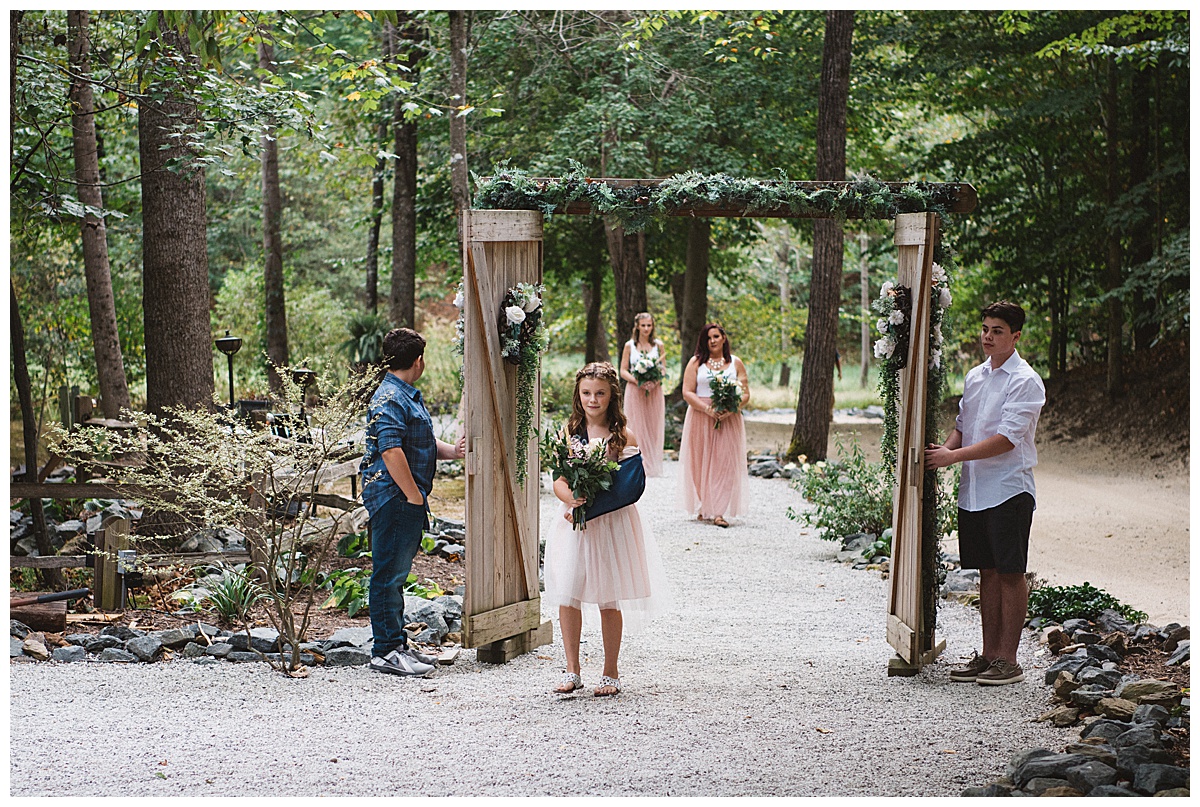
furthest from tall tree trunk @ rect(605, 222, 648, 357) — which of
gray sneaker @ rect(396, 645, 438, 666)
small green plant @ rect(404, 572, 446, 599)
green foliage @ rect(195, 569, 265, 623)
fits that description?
gray sneaker @ rect(396, 645, 438, 666)

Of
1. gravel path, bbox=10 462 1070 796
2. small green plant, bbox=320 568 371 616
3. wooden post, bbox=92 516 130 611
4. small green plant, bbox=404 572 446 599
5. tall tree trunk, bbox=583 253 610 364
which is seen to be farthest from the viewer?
tall tree trunk, bbox=583 253 610 364

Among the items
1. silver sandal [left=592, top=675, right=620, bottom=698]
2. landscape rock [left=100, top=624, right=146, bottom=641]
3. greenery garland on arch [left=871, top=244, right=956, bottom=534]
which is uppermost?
greenery garland on arch [left=871, top=244, right=956, bottom=534]

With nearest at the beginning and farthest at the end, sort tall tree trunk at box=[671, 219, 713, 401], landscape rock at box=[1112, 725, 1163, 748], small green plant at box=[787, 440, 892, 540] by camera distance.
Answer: landscape rock at box=[1112, 725, 1163, 748], small green plant at box=[787, 440, 892, 540], tall tree trunk at box=[671, 219, 713, 401]

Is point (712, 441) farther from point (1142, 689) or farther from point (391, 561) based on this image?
point (1142, 689)

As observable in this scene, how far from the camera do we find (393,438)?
18.8 feet

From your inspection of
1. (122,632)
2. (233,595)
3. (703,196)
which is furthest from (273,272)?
(703,196)

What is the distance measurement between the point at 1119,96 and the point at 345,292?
848 inches

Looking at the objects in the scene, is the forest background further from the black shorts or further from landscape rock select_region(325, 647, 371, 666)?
the black shorts

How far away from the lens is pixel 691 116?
57.7ft

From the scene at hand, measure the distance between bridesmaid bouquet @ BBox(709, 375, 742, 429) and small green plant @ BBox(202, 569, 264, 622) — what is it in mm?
4825

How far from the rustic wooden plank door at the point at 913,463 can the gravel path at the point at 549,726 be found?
0.72ft

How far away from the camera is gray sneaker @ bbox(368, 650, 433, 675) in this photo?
19.5 ft

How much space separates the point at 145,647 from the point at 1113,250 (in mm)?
16166
